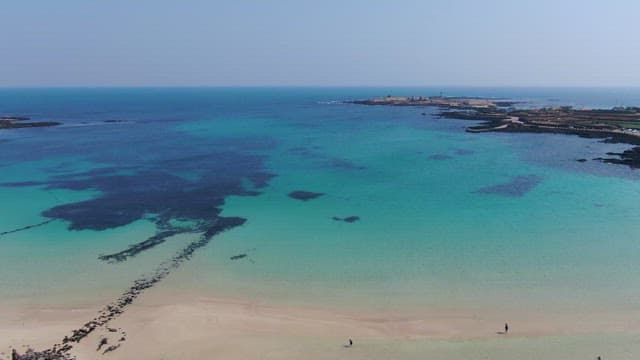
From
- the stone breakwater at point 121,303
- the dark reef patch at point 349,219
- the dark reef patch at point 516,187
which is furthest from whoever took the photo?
the dark reef patch at point 516,187

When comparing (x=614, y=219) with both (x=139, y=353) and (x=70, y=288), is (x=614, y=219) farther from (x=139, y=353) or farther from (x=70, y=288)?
(x=70, y=288)

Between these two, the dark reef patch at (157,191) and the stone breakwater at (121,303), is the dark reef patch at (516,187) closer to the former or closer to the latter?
the dark reef patch at (157,191)

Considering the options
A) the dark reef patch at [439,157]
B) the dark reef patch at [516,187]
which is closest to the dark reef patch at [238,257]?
the dark reef patch at [516,187]

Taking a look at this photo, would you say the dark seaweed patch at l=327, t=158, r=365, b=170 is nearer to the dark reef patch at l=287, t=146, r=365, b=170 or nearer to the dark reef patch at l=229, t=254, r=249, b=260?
the dark reef patch at l=287, t=146, r=365, b=170

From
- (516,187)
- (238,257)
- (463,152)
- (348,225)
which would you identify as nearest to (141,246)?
(238,257)

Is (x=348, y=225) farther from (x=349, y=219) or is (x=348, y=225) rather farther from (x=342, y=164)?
(x=342, y=164)

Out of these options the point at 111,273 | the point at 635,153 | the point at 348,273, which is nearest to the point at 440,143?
the point at 635,153
